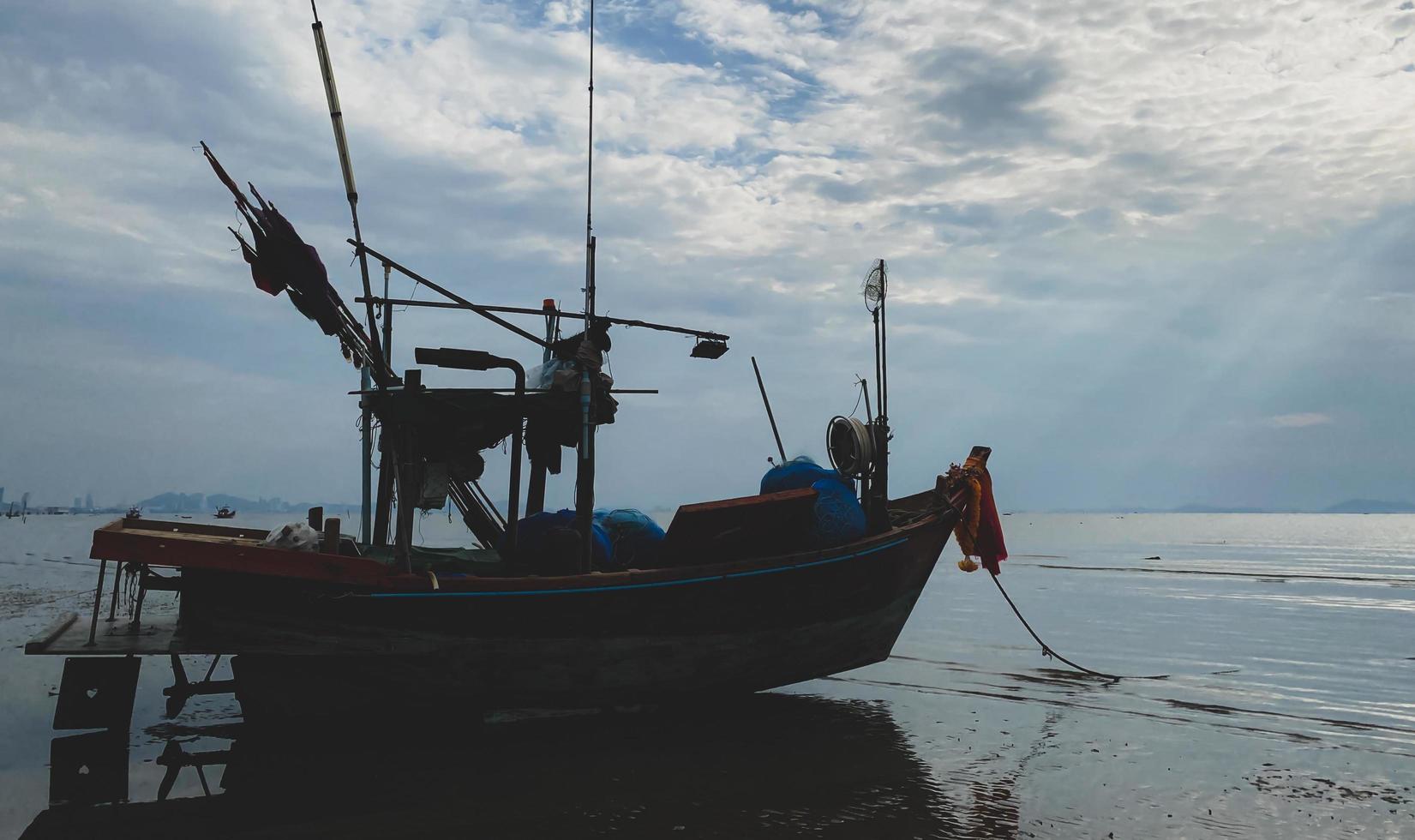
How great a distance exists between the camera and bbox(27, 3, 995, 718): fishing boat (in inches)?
346

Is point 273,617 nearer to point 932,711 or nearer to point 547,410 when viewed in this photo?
point 547,410

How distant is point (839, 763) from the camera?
30.2 ft

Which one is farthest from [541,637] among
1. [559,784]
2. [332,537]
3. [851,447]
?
[851,447]

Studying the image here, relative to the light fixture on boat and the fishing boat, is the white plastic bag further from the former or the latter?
the light fixture on boat

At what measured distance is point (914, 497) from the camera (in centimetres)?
1302

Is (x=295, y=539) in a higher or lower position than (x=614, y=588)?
higher

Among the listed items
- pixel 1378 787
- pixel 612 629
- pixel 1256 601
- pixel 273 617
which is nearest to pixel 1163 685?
pixel 1378 787

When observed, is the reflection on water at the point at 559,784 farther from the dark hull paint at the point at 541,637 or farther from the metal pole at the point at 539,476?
the metal pole at the point at 539,476

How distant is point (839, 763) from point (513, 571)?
4.07 metres

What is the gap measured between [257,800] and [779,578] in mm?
5478

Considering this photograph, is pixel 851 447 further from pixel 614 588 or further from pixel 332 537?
pixel 332 537

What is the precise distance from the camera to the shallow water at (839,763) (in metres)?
7.41

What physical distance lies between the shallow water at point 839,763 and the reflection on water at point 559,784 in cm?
3

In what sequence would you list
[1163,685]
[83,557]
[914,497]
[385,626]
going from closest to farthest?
1. [385,626]
2. [914,497]
3. [1163,685]
4. [83,557]
